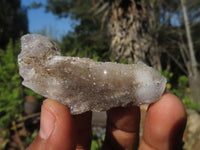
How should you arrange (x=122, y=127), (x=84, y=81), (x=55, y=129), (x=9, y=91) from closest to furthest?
(x=55, y=129) → (x=84, y=81) → (x=122, y=127) → (x=9, y=91)

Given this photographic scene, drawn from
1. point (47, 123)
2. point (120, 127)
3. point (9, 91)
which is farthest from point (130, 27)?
point (9, 91)

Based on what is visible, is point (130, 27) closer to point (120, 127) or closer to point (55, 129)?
point (120, 127)

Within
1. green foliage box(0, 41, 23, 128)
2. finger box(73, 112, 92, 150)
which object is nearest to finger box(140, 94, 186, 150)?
finger box(73, 112, 92, 150)

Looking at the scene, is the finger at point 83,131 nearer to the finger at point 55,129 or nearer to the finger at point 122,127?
the finger at point 122,127

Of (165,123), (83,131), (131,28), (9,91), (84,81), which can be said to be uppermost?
(131,28)

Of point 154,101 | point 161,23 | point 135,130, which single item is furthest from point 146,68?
point 161,23

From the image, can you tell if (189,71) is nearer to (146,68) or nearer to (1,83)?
(146,68)

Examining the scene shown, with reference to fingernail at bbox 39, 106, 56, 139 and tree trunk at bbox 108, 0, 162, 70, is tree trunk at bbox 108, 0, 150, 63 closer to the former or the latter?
tree trunk at bbox 108, 0, 162, 70
